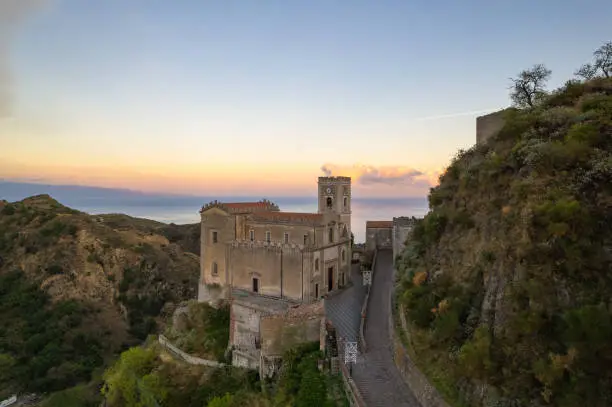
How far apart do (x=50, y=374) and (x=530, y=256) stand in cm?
4755

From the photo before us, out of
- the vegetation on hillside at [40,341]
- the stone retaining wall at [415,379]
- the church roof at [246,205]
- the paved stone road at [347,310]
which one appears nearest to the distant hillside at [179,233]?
the vegetation on hillside at [40,341]

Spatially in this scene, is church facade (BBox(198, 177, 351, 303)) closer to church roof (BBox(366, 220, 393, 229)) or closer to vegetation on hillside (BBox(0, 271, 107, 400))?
church roof (BBox(366, 220, 393, 229))

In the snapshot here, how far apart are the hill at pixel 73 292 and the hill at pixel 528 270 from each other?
42799 millimetres

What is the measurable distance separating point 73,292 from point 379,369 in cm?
5410

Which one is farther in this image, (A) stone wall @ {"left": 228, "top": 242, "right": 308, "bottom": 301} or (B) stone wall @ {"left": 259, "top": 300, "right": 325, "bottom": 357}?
(A) stone wall @ {"left": 228, "top": 242, "right": 308, "bottom": 301}

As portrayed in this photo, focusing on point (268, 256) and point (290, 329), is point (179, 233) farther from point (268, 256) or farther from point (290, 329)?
point (290, 329)

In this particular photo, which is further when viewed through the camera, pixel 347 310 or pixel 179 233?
pixel 179 233

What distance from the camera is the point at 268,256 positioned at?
30719 millimetres

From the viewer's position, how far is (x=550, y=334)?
11.0m

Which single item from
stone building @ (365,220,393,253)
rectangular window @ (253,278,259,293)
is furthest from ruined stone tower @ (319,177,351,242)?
rectangular window @ (253,278,259,293)

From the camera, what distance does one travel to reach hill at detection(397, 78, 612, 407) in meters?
10.3

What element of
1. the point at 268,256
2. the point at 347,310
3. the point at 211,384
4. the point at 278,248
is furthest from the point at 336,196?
the point at 211,384

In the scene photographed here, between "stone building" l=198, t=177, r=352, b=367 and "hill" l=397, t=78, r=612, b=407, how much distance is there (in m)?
11.3

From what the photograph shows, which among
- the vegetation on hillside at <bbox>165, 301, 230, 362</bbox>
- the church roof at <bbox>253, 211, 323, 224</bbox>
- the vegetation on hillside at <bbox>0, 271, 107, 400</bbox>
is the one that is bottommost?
the vegetation on hillside at <bbox>0, 271, 107, 400</bbox>
